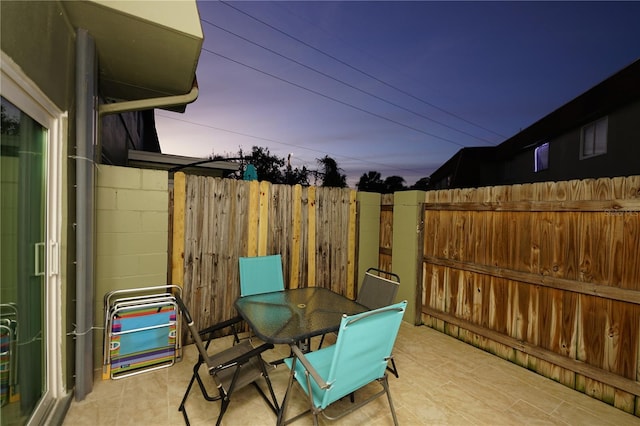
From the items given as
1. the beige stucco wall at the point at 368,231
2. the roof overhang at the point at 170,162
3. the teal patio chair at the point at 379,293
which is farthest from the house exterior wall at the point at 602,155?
the roof overhang at the point at 170,162

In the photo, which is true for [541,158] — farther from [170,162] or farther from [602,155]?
[170,162]

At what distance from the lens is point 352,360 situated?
1.67 meters

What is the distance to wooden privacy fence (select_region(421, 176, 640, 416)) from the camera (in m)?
2.20

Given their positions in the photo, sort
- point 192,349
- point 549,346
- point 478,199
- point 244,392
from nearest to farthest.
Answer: point 244,392
point 549,346
point 192,349
point 478,199

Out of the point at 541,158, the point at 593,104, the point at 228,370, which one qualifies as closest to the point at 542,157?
the point at 541,158

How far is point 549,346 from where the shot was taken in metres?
2.66

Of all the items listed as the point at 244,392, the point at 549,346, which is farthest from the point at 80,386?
the point at 549,346

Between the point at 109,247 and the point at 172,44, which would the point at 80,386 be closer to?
the point at 109,247

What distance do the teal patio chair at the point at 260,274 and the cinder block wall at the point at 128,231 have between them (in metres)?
0.83

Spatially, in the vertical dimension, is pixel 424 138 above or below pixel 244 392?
above

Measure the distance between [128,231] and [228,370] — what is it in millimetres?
1718

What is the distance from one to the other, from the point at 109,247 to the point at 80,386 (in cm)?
116

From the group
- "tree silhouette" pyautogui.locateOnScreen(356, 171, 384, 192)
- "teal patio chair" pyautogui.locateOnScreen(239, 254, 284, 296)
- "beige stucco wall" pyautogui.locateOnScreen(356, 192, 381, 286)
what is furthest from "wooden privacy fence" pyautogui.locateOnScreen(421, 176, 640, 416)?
"tree silhouette" pyautogui.locateOnScreen(356, 171, 384, 192)

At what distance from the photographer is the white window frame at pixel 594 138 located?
6176 millimetres
